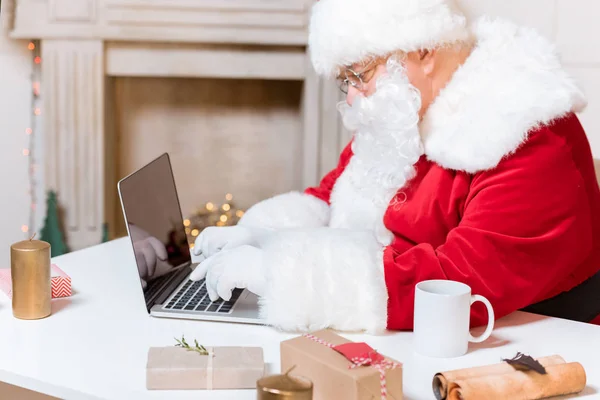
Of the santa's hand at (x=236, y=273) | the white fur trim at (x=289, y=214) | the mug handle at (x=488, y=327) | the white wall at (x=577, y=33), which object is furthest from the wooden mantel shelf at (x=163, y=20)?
the mug handle at (x=488, y=327)

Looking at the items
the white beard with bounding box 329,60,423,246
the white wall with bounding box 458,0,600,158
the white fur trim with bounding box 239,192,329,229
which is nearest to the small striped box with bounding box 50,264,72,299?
the white fur trim with bounding box 239,192,329,229

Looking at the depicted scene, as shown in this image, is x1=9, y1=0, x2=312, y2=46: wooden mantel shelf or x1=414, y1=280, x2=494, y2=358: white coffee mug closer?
x1=414, y1=280, x2=494, y2=358: white coffee mug

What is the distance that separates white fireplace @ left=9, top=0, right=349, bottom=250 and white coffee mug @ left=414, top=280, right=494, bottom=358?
212 centimetres

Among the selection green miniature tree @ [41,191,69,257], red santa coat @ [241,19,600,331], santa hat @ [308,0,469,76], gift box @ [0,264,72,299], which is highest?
santa hat @ [308,0,469,76]

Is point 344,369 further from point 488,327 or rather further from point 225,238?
point 225,238

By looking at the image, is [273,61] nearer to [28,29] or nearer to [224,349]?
[28,29]

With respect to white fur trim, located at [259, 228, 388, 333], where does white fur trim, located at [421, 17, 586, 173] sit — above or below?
above

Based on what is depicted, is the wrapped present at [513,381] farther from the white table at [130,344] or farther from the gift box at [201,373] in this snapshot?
the gift box at [201,373]

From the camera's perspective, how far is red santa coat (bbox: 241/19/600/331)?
1.22 metres

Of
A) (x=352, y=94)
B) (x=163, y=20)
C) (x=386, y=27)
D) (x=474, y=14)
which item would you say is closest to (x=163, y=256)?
(x=352, y=94)

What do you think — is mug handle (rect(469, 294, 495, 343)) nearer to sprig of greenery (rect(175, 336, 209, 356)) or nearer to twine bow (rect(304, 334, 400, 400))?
twine bow (rect(304, 334, 400, 400))

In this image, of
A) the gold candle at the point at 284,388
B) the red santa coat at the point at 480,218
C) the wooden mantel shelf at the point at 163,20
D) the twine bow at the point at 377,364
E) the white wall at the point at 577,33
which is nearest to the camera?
the gold candle at the point at 284,388

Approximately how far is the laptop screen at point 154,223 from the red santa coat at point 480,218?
0.24 metres

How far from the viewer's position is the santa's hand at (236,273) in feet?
4.07
